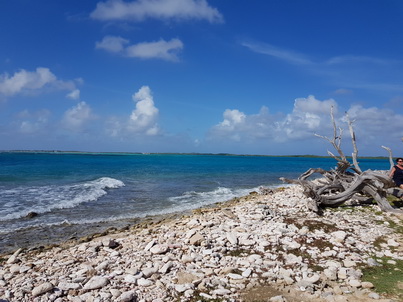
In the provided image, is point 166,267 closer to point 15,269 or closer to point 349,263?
point 15,269

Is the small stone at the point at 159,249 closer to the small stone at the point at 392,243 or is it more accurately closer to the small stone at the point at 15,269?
the small stone at the point at 15,269

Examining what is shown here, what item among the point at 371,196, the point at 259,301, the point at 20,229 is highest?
the point at 371,196

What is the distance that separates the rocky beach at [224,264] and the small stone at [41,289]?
0.02 m

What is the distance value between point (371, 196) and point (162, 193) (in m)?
14.9

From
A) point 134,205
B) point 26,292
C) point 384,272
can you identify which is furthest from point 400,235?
point 134,205

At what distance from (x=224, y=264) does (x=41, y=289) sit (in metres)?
3.98

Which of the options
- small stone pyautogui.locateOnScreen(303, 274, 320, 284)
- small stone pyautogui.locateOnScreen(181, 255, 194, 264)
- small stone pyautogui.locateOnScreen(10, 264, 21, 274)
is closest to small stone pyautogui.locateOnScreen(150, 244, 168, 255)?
small stone pyautogui.locateOnScreen(181, 255, 194, 264)

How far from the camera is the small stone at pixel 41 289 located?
5844 mm

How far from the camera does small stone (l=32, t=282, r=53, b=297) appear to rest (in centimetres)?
584

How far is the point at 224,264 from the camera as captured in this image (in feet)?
22.8

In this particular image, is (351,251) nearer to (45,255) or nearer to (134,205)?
(45,255)

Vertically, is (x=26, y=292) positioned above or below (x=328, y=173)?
below

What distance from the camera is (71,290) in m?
5.96

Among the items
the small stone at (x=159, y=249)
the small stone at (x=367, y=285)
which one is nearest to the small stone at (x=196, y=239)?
the small stone at (x=159, y=249)
